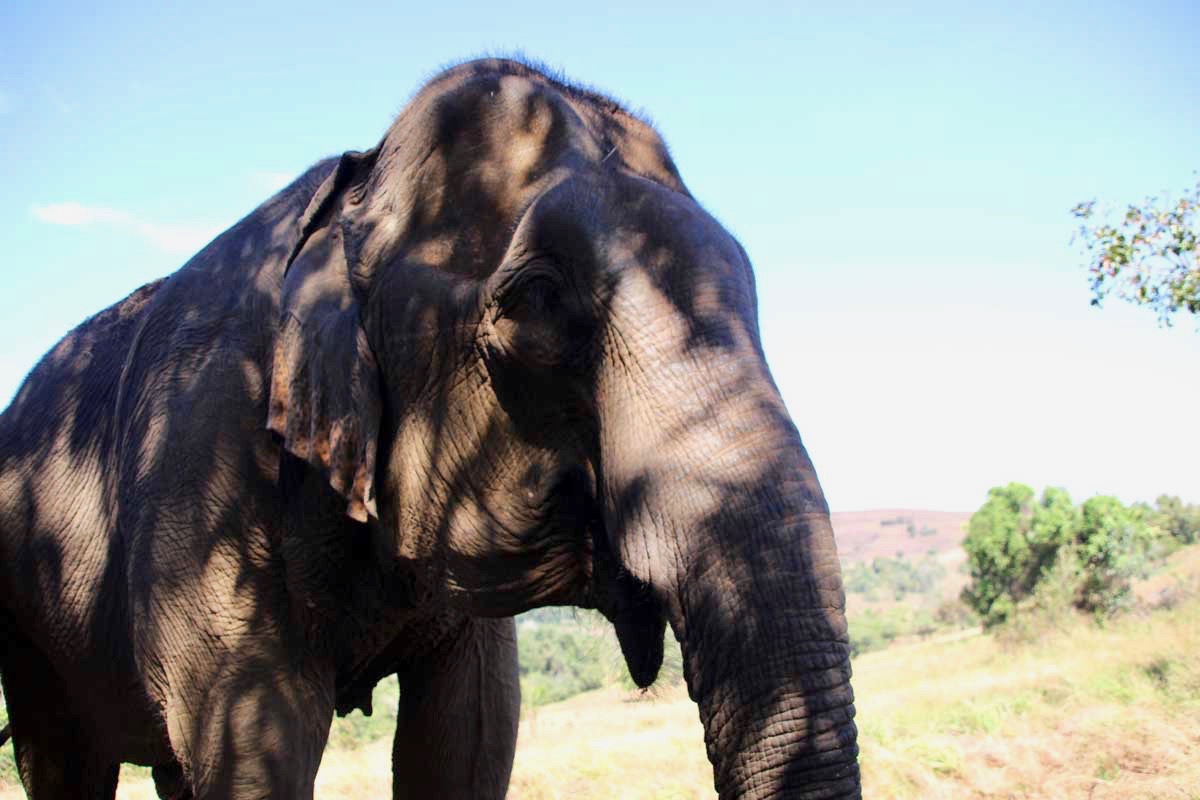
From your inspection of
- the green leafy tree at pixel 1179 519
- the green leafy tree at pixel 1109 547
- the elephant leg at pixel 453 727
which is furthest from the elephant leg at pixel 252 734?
the green leafy tree at pixel 1179 519

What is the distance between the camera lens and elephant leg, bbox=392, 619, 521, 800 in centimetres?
492

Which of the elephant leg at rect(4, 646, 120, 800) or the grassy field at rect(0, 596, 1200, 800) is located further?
the grassy field at rect(0, 596, 1200, 800)

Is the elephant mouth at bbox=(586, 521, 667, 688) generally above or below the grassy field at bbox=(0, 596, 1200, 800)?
above

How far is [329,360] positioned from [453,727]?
6.33ft

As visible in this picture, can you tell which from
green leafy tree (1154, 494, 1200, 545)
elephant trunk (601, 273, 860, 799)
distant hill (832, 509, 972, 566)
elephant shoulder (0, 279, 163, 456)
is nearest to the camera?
elephant trunk (601, 273, 860, 799)

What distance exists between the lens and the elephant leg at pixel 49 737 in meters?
5.87

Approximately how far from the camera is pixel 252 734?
392cm

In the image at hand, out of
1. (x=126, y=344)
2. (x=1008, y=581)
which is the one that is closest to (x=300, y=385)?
(x=126, y=344)

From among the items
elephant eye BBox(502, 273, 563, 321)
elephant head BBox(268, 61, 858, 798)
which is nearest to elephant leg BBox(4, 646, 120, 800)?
elephant head BBox(268, 61, 858, 798)

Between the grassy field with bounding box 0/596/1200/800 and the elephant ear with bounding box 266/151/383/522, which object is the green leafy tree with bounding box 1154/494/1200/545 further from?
the elephant ear with bounding box 266/151/383/522

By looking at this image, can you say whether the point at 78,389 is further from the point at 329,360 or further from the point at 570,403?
the point at 570,403

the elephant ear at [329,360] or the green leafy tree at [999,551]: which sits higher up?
the elephant ear at [329,360]

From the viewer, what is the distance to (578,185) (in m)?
3.19

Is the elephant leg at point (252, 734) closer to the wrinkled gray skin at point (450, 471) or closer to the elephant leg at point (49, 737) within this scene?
the wrinkled gray skin at point (450, 471)
